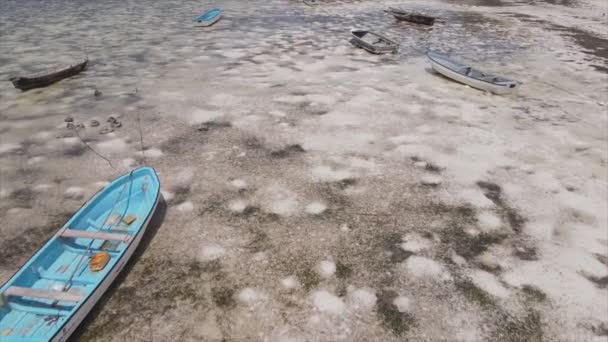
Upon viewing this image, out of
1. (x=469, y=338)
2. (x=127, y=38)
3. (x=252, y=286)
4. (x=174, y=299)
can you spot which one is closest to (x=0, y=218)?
(x=174, y=299)

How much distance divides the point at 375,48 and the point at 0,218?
12.8m

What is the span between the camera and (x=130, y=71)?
40.3 ft

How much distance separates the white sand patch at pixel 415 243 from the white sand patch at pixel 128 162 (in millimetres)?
5372

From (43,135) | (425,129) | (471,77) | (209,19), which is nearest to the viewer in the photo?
(43,135)

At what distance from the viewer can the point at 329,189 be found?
680cm

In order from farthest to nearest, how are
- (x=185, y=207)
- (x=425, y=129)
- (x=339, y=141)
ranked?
(x=425, y=129)
(x=339, y=141)
(x=185, y=207)

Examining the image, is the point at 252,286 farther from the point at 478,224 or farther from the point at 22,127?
the point at 22,127

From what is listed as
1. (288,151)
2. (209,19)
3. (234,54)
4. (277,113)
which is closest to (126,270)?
(288,151)

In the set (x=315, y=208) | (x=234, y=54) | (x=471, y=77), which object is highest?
(x=234, y=54)

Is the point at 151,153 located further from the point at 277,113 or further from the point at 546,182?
the point at 546,182

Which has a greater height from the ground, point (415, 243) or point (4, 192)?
point (4, 192)

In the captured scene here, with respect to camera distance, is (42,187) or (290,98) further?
(290,98)

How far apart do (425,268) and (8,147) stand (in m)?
8.64

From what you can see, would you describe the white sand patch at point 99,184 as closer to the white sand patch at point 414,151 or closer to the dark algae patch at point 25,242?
the dark algae patch at point 25,242
